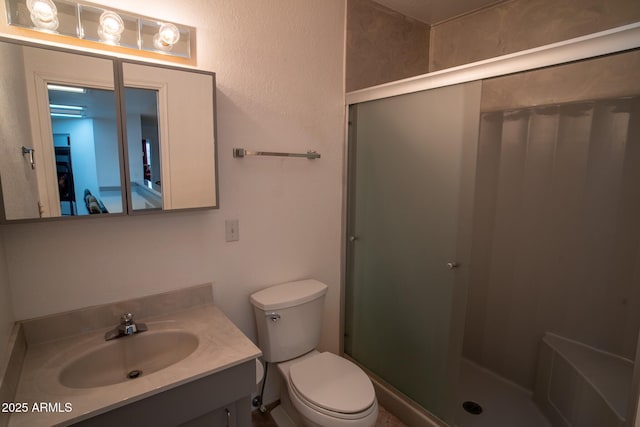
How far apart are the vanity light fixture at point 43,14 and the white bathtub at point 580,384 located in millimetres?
2845

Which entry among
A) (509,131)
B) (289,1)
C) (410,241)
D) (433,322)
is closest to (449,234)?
(410,241)

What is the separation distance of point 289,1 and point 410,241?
146 centimetres

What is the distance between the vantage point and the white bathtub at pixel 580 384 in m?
1.61

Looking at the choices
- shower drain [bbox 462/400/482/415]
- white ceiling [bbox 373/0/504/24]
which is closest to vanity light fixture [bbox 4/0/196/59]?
white ceiling [bbox 373/0/504/24]

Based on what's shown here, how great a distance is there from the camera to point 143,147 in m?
1.38

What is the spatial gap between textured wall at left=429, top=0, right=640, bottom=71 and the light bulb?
1849mm

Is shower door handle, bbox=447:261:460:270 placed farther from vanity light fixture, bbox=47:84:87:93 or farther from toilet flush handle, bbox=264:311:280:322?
vanity light fixture, bbox=47:84:87:93

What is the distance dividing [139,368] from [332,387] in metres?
0.84

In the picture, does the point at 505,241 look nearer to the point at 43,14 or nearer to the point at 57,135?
the point at 57,135

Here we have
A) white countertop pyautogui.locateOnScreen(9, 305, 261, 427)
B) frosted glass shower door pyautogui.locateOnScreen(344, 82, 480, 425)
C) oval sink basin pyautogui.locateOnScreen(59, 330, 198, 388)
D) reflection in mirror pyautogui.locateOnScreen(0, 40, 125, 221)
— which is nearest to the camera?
white countertop pyautogui.locateOnScreen(9, 305, 261, 427)

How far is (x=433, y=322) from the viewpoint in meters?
1.75

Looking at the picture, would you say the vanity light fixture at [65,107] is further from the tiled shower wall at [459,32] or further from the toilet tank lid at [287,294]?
the tiled shower wall at [459,32]

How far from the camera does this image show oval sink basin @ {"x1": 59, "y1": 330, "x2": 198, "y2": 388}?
1.23 meters

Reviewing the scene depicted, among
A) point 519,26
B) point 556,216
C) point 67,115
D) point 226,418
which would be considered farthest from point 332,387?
point 519,26
